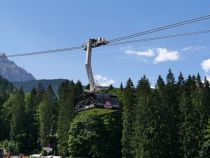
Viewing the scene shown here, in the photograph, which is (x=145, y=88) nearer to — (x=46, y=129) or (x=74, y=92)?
(x=74, y=92)

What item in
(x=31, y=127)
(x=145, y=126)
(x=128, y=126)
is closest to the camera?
(x=145, y=126)

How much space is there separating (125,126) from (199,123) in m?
16.7

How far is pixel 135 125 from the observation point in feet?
345

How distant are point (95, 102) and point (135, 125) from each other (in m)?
76.0

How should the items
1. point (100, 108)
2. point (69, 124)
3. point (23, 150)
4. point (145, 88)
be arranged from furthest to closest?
1. point (23, 150)
2. point (69, 124)
3. point (145, 88)
4. point (100, 108)

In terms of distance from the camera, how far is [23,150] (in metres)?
154

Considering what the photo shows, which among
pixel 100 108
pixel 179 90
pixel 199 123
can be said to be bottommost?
pixel 100 108

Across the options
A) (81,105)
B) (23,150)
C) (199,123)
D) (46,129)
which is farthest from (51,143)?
(81,105)

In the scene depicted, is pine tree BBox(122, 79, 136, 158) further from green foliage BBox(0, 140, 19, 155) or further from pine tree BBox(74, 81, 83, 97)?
green foliage BBox(0, 140, 19, 155)

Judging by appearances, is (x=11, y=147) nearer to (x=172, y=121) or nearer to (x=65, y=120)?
(x=65, y=120)

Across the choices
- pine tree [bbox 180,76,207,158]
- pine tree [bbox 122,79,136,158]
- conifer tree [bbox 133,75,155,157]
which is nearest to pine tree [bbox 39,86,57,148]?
pine tree [bbox 122,79,136,158]

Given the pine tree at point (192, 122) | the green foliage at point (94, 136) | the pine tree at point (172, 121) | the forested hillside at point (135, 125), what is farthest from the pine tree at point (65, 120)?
the pine tree at point (192, 122)

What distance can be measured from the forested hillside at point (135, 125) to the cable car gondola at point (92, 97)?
45519 millimetres

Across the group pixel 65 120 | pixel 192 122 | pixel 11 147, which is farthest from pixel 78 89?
pixel 192 122
